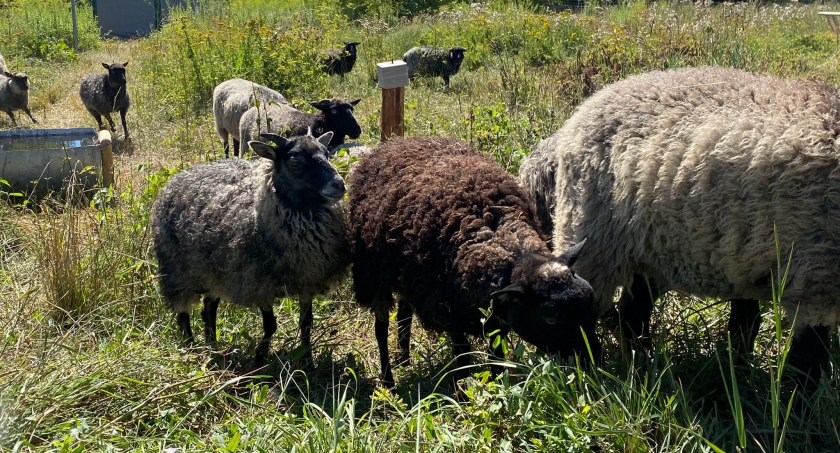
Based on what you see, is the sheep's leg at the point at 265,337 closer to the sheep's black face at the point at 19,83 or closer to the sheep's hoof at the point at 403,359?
the sheep's hoof at the point at 403,359

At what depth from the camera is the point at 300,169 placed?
443 centimetres

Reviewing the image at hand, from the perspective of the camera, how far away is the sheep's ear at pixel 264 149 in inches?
171

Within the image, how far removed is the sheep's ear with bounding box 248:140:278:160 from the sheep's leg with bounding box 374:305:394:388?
43.0 inches

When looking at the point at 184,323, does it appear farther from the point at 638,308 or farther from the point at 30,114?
the point at 30,114

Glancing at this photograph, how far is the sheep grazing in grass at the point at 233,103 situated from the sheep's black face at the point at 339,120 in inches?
29.0

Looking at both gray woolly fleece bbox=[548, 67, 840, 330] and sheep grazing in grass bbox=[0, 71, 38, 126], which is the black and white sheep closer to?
sheep grazing in grass bbox=[0, 71, 38, 126]

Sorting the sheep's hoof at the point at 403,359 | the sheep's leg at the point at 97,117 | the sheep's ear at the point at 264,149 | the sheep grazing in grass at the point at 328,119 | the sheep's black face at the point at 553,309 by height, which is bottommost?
the sheep's hoof at the point at 403,359

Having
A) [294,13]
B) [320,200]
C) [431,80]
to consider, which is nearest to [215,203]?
[320,200]

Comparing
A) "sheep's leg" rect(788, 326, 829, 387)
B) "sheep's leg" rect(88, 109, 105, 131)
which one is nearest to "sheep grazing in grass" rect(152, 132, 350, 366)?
"sheep's leg" rect(788, 326, 829, 387)

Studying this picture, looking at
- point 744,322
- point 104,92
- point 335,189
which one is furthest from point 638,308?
point 104,92

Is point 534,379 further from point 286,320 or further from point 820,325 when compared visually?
point 286,320

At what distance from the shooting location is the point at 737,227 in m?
3.37

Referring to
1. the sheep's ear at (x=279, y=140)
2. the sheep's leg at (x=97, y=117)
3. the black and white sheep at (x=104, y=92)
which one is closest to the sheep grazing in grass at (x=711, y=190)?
the sheep's ear at (x=279, y=140)

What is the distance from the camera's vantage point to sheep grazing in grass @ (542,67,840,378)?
126 inches
